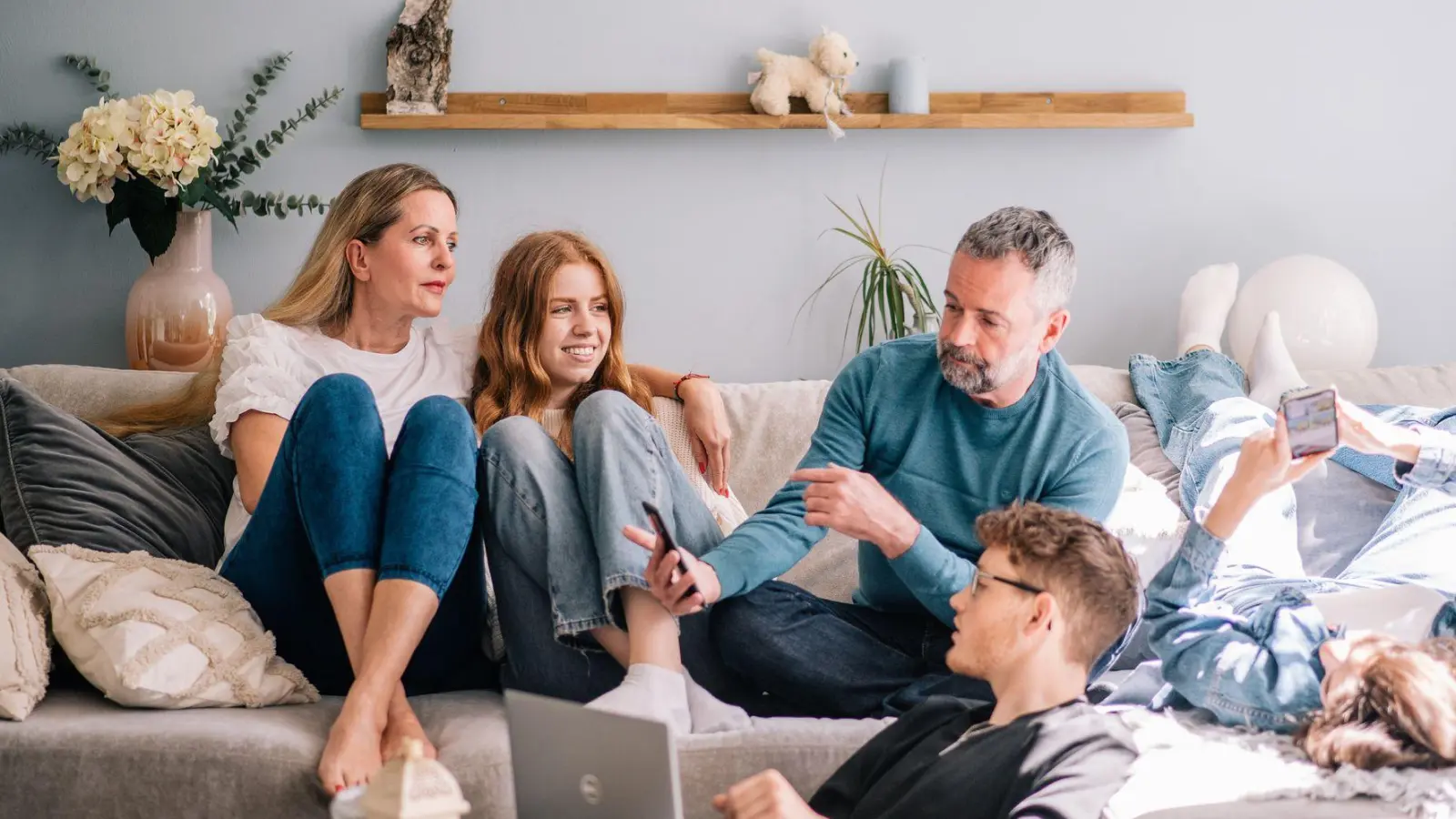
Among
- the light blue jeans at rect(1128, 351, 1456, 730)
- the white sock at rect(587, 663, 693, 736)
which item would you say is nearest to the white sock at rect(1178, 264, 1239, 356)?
the light blue jeans at rect(1128, 351, 1456, 730)

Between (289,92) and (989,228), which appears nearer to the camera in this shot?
(989,228)

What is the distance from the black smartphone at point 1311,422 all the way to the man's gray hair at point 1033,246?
0.38 metres

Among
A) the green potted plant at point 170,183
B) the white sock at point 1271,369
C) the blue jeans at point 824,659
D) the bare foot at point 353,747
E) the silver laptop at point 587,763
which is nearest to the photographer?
the silver laptop at point 587,763

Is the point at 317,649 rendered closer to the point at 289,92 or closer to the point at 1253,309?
the point at 289,92

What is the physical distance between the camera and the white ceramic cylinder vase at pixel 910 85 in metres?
2.97

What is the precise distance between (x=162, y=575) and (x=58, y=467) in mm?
342

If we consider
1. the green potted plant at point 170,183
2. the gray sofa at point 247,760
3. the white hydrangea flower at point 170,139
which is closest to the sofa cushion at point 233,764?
the gray sofa at point 247,760

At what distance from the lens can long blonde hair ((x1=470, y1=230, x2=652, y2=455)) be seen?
2.21 m

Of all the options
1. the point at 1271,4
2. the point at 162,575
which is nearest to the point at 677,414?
the point at 162,575

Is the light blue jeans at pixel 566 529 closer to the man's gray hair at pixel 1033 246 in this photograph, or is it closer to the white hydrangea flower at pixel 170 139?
the man's gray hair at pixel 1033 246

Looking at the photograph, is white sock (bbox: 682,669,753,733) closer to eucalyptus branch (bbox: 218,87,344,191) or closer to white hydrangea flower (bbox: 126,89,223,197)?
white hydrangea flower (bbox: 126,89,223,197)

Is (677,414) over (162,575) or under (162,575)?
over

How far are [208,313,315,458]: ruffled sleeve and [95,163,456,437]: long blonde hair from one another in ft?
0.24

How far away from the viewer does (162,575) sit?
181cm
